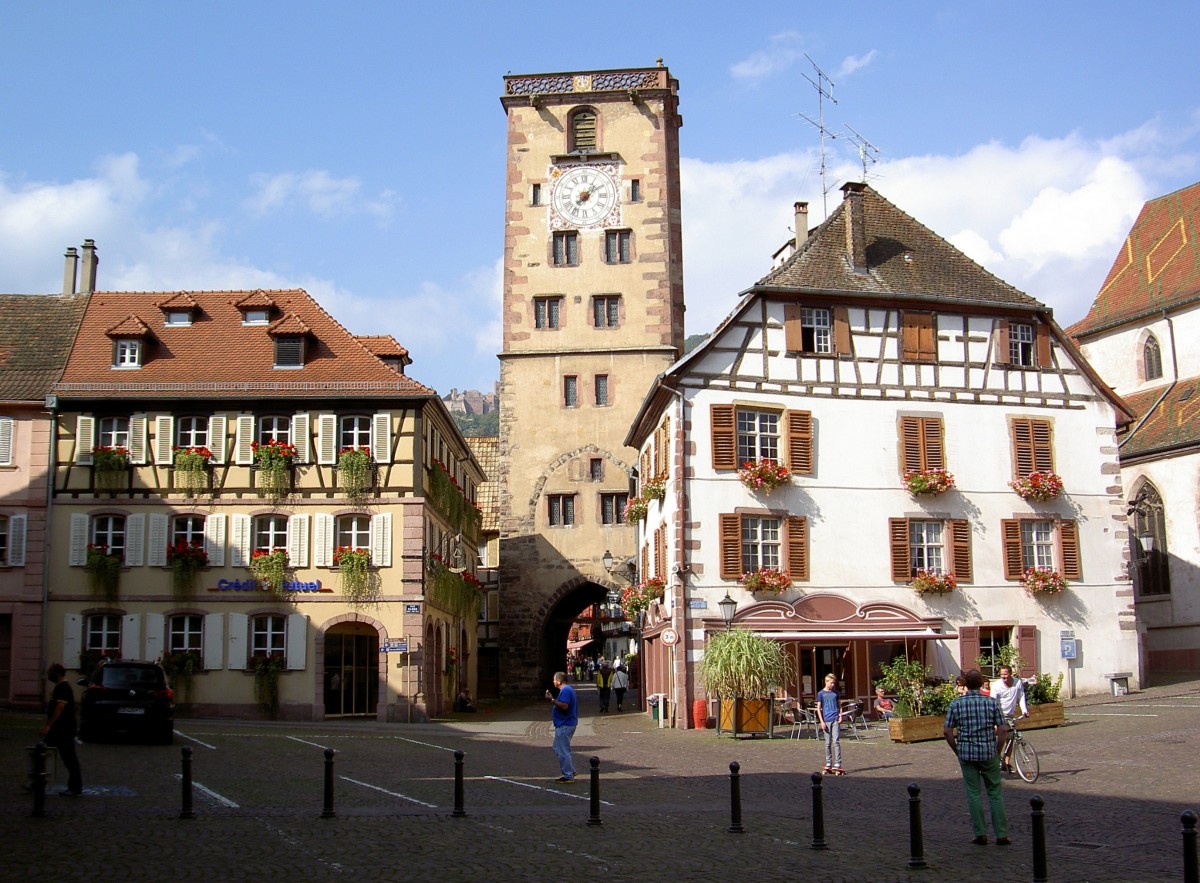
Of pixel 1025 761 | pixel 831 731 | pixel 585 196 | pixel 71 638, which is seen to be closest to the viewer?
pixel 1025 761

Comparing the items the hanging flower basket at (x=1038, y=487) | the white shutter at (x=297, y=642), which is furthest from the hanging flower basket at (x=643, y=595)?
the hanging flower basket at (x=1038, y=487)

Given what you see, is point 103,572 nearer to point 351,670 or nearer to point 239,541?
point 239,541

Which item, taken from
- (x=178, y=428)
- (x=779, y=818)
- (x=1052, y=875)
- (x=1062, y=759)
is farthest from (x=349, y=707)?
(x=1052, y=875)

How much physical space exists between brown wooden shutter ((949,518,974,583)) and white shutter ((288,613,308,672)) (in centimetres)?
1595

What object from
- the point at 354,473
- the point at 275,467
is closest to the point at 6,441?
the point at 275,467

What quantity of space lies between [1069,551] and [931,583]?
423 centimetres

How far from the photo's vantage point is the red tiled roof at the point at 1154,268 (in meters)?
46.3

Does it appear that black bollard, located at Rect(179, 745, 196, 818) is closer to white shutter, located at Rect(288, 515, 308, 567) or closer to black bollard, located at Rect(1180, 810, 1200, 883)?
black bollard, located at Rect(1180, 810, 1200, 883)

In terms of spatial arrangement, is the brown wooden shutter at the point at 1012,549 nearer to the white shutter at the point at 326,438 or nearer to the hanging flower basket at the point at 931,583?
the hanging flower basket at the point at 931,583

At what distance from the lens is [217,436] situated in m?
35.2

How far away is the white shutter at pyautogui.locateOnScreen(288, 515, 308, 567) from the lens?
34.6 m

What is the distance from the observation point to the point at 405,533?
34.9 meters

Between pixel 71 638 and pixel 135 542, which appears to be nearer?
pixel 71 638

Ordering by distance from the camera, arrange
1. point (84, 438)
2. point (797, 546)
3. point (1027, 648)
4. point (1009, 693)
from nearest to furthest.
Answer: point (1009, 693) < point (797, 546) < point (1027, 648) < point (84, 438)
